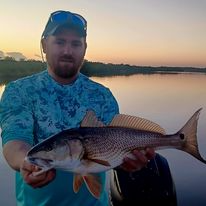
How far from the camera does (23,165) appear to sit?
9.03 ft

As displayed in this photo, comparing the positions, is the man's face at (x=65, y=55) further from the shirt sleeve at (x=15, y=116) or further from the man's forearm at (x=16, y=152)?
the man's forearm at (x=16, y=152)

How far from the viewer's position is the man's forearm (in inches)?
119

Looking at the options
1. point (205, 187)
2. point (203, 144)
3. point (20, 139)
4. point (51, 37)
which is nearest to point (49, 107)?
point (20, 139)

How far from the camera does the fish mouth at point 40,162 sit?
8.78 ft

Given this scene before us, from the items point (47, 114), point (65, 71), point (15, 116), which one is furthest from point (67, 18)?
point (15, 116)

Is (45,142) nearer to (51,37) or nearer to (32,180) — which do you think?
(32,180)

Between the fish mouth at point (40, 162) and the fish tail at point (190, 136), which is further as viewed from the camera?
the fish tail at point (190, 136)

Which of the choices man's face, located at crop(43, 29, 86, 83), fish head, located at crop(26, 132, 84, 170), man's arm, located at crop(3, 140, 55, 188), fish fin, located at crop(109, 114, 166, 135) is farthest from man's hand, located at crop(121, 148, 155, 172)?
man's face, located at crop(43, 29, 86, 83)

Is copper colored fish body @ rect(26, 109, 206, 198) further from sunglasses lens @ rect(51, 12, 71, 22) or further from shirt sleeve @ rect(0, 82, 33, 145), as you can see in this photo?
sunglasses lens @ rect(51, 12, 71, 22)

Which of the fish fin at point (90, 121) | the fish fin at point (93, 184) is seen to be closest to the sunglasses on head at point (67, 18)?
the fish fin at point (90, 121)

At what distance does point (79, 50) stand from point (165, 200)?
8.49 ft

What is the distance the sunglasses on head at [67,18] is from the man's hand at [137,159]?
1.51 m

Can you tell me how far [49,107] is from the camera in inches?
142

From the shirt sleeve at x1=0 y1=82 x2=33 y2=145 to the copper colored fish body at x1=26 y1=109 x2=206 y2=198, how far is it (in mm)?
555
